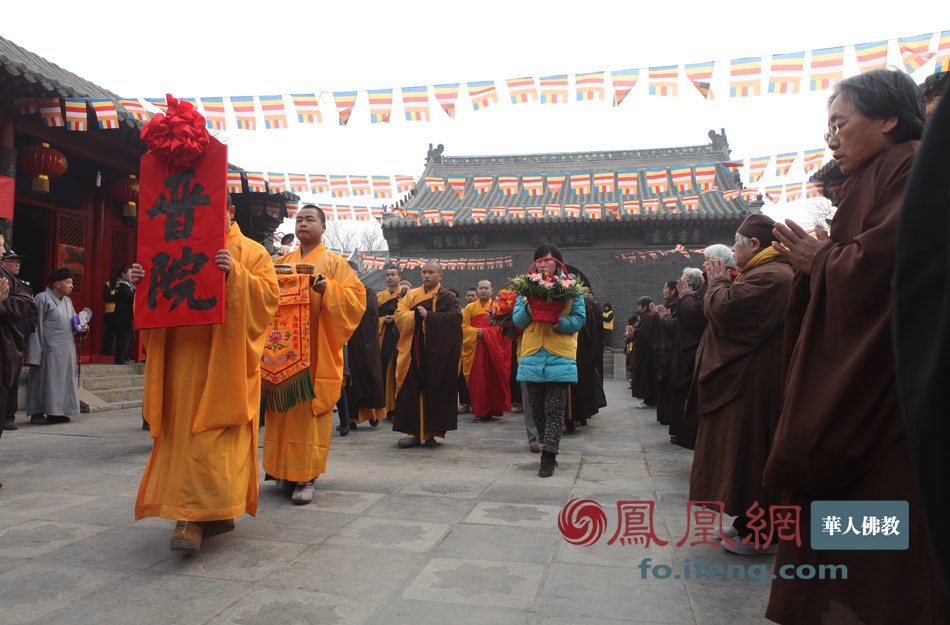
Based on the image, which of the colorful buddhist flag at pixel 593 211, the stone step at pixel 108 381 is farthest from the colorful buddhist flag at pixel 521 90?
the colorful buddhist flag at pixel 593 211

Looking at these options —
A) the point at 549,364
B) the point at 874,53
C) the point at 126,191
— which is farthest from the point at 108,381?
the point at 874,53

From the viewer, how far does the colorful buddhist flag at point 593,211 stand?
1875 cm

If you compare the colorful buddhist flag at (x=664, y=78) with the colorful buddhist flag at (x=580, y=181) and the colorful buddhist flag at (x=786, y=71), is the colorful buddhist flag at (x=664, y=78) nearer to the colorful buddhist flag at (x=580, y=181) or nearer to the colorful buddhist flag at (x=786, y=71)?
the colorful buddhist flag at (x=786, y=71)

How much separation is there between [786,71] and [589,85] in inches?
94.7

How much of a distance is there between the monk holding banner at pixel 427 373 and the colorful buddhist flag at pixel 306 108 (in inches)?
178

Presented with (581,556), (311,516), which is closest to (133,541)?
(311,516)

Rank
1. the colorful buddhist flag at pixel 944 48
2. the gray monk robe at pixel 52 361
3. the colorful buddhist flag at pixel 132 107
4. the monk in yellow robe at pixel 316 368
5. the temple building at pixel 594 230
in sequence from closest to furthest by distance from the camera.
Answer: the monk in yellow robe at pixel 316 368, the colorful buddhist flag at pixel 944 48, the gray monk robe at pixel 52 361, the colorful buddhist flag at pixel 132 107, the temple building at pixel 594 230

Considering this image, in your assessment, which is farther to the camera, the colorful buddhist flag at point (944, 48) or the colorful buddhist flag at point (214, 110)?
the colorful buddhist flag at point (214, 110)

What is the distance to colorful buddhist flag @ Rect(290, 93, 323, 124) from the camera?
910 centimetres

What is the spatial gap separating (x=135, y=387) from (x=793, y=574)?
356 inches

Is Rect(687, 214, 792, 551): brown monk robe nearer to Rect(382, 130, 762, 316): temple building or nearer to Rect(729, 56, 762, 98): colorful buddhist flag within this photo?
Rect(729, 56, 762, 98): colorful buddhist flag

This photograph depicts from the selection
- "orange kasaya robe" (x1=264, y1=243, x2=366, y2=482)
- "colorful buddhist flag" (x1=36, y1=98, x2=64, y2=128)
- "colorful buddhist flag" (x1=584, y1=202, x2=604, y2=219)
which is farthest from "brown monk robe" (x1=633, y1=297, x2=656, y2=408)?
"colorful buddhist flag" (x1=584, y1=202, x2=604, y2=219)

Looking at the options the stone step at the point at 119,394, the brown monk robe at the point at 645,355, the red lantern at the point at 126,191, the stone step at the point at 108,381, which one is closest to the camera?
the stone step at the point at 119,394

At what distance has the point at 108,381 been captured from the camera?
8.64 metres
